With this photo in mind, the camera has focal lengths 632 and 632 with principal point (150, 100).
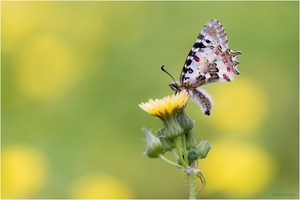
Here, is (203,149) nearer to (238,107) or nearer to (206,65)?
(206,65)

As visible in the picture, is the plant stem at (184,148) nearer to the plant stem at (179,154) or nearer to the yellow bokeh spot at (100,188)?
the plant stem at (179,154)

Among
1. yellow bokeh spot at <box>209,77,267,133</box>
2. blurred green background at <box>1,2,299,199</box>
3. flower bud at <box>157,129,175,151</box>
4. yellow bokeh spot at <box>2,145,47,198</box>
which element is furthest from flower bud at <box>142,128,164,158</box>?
yellow bokeh spot at <box>209,77,267,133</box>

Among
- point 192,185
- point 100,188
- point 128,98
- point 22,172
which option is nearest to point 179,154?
point 192,185

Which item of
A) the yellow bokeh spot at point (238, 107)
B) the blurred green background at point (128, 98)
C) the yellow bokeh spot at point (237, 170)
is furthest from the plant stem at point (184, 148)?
the yellow bokeh spot at point (238, 107)

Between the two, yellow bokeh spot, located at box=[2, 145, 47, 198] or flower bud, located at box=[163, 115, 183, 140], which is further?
yellow bokeh spot, located at box=[2, 145, 47, 198]

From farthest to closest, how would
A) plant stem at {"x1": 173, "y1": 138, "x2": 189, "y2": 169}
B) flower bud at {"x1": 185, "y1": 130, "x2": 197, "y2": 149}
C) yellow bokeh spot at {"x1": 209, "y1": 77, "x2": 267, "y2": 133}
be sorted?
yellow bokeh spot at {"x1": 209, "y1": 77, "x2": 267, "y2": 133}
flower bud at {"x1": 185, "y1": 130, "x2": 197, "y2": 149}
plant stem at {"x1": 173, "y1": 138, "x2": 189, "y2": 169}

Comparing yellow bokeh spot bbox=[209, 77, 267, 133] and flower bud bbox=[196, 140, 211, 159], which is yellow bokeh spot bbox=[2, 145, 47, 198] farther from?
flower bud bbox=[196, 140, 211, 159]
